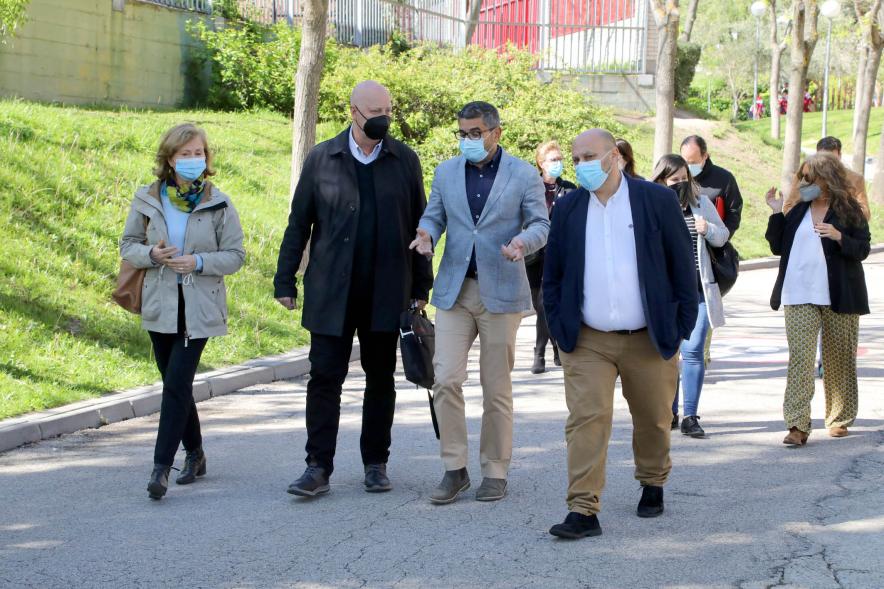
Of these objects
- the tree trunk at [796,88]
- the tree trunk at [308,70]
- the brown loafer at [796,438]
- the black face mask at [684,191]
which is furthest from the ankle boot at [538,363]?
the tree trunk at [796,88]

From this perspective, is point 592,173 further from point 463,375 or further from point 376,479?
point 376,479

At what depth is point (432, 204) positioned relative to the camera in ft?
21.4

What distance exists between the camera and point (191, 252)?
6582mm

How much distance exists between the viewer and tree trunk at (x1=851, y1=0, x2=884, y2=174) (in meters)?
30.9

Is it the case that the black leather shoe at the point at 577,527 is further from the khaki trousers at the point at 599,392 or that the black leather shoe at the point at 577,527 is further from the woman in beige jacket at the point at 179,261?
the woman in beige jacket at the point at 179,261

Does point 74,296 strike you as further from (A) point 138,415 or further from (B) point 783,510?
(B) point 783,510

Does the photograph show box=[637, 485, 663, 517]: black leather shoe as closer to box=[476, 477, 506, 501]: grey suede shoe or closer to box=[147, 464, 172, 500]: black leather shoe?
box=[476, 477, 506, 501]: grey suede shoe

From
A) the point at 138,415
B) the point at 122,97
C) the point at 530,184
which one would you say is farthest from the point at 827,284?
the point at 122,97

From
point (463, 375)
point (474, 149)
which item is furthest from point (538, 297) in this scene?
point (474, 149)

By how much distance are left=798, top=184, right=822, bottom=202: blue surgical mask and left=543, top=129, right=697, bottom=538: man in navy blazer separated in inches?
85.9

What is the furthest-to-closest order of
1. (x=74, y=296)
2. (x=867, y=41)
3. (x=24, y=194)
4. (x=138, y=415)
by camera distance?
(x=867, y=41), (x=24, y=194), (x=74, y=296), (x=138, y=415)

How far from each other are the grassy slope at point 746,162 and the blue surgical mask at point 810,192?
15.6 m

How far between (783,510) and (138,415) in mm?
4692

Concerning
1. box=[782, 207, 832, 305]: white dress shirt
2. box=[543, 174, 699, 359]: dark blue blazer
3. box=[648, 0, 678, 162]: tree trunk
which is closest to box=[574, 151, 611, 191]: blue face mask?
box=[543, 174, 699, 359]: dark blue blazer
